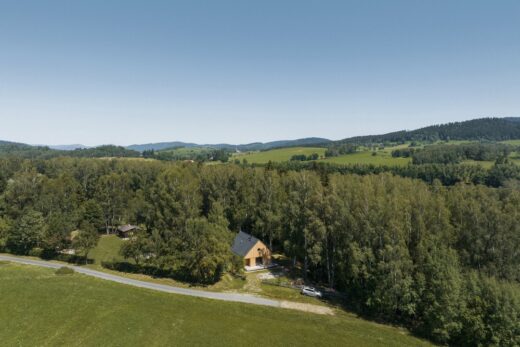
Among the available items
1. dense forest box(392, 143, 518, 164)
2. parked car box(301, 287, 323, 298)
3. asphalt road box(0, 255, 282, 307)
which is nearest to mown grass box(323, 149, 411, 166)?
dense forest box(392, 143, 518, 164)

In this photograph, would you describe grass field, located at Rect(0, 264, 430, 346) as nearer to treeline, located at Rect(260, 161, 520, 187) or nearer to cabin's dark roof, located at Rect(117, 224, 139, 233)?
cabin's dark roof, located at Rect(117, 224, 139, 233)

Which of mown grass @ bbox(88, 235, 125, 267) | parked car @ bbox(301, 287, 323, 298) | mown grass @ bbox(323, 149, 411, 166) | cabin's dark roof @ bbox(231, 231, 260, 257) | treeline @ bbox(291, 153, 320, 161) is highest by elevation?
treeline @ bbox(291, 153, 320, 161)

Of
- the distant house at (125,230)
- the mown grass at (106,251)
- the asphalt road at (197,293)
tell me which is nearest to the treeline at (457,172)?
the distant house at (125,230)

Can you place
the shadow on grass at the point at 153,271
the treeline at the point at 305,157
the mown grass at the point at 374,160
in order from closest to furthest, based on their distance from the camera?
the shadow on grass at the point at 153,271, the mown grass at the point at 374,160, the treeline at the point at 305,157

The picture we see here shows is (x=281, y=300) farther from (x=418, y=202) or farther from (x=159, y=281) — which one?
(x=418, y=202)

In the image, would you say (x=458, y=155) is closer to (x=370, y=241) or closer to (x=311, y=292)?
(x=370, y=241)

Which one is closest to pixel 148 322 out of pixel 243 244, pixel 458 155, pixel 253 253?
pixel 253 253

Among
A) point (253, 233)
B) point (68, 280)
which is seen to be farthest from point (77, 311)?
point (253, 233)

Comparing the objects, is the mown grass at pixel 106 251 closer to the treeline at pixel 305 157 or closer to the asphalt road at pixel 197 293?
the asphalt road at pixel 197 293
